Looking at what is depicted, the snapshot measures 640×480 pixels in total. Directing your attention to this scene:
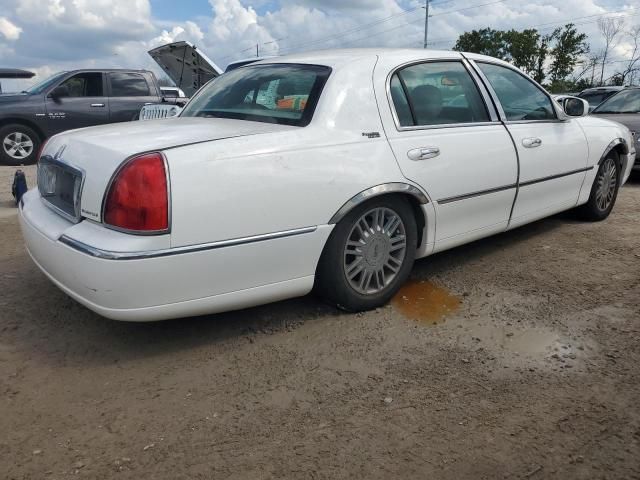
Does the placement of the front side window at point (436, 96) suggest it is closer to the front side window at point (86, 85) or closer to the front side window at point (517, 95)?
the front side window at point (517, 95)

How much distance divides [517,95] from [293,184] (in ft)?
7.73

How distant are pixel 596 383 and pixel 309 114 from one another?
1928 mm

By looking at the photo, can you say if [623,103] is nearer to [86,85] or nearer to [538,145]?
[538,145]

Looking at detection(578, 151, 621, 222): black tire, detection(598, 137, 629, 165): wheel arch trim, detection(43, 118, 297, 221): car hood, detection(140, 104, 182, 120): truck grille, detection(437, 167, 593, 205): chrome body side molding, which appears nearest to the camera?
detection(43, 118, 297, 221): car hood

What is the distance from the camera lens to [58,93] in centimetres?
1009

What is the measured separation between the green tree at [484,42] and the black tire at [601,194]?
34.0 m

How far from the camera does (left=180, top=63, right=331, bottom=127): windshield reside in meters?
3.14

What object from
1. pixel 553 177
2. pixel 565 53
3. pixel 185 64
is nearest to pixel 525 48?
pixel 565 53

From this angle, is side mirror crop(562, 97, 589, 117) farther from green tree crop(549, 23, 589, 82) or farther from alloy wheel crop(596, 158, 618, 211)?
green tree crop(549, 23, 589, 82)

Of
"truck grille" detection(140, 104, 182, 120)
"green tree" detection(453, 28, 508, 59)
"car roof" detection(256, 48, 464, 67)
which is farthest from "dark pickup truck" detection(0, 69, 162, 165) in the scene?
"green tree" detection(453, 28, 508, 59)

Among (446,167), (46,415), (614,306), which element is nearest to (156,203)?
(46,415)

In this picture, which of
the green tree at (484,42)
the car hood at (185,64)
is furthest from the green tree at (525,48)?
the car hood at (185,64)

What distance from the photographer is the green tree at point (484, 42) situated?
38.0 metres

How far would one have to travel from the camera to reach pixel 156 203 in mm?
2482
